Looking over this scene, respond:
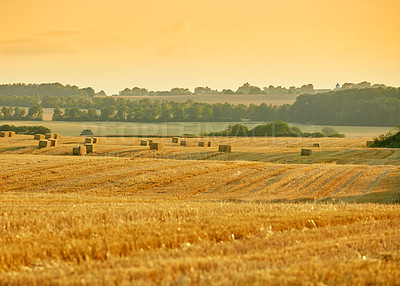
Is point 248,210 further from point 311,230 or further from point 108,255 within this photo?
point 108,255

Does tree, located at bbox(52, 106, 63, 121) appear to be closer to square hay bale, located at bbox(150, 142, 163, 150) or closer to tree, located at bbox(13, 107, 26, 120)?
tree, located at bbox(13, 107, 26, 120)

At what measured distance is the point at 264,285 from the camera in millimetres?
5031

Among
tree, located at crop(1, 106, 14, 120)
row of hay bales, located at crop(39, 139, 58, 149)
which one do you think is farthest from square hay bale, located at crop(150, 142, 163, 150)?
tree, located at crop(1, 106, 14, 120)

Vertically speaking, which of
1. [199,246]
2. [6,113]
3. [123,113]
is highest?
[123,113]

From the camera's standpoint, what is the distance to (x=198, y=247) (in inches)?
273

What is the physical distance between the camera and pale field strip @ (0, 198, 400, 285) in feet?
17.7

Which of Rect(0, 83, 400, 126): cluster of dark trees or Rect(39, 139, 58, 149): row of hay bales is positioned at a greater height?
Rect(0, 83, 400, 126): cluster of dark trees

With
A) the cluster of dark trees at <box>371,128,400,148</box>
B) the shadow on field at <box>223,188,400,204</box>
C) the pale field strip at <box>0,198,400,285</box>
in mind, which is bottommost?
the shadow on field at <box>223,188,400,204</box>

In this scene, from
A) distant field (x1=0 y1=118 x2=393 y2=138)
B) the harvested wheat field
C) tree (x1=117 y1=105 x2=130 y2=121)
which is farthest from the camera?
tree (x1=117 y1=105 x2=130 y2=121)

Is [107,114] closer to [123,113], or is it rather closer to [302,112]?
[123,113]

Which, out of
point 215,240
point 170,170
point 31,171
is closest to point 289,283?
point 215,240

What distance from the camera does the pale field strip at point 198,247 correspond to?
17.7 feet

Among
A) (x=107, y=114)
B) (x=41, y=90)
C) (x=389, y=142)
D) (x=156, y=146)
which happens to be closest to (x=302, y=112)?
(x=107, y=114)

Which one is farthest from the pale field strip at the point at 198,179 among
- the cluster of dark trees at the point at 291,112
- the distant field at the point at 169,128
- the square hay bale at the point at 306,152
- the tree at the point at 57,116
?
the tree at the point at 57,116
